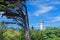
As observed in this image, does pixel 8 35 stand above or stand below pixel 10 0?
below

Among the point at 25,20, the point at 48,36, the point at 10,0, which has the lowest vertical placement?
the point at 48,36

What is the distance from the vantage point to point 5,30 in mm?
30156

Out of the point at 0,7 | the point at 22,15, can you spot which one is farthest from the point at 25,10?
the point at 0,7

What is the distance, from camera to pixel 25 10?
31.2m

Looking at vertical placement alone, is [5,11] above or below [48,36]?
above

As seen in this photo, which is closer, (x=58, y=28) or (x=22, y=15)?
(x=22, y=15)

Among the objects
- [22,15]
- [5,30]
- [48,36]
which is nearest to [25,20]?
[22,15]

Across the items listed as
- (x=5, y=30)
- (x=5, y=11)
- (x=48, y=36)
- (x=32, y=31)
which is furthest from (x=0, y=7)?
(x=48, y=36)

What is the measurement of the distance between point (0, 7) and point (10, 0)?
54.5 inches

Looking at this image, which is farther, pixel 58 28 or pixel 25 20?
pixel 58 28

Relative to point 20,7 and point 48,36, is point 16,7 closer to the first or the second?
point 20,7

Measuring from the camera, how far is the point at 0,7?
3050 cm

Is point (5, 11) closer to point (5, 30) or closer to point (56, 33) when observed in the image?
point (5, 30)

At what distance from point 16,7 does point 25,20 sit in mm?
2155
